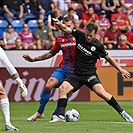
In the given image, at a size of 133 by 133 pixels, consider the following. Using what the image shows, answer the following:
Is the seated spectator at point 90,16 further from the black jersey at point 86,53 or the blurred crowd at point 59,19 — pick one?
the black jersey at point 86,53

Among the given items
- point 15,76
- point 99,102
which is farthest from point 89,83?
point 99,102

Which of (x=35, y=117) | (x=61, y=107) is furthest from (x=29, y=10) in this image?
(x=61, y=107)

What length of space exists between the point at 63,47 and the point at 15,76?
11.1 feet

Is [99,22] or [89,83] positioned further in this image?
[99,22]

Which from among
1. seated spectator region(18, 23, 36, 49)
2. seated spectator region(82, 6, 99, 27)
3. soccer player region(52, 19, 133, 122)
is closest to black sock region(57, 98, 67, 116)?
soccer player region(52, 19, 133, 122)

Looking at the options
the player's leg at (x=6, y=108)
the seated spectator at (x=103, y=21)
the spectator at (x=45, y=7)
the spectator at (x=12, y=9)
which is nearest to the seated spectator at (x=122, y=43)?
the seated spectator at (x=103, y=21)

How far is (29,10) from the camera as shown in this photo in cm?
2388

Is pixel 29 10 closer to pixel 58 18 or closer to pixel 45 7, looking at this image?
pixel 45 7

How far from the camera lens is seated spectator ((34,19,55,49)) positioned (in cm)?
2202

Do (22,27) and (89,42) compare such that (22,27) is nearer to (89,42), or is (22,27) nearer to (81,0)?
(81,0)

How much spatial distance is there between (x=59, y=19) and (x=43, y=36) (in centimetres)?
116

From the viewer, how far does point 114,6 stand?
982 inches

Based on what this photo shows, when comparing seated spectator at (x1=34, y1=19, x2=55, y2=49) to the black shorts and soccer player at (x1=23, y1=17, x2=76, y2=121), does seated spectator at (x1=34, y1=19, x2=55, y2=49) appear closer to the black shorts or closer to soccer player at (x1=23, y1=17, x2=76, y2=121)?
soccer player at (x1=23, y1=17, x2=76, y2=121)

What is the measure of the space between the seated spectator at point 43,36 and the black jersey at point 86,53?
958 centimetres
